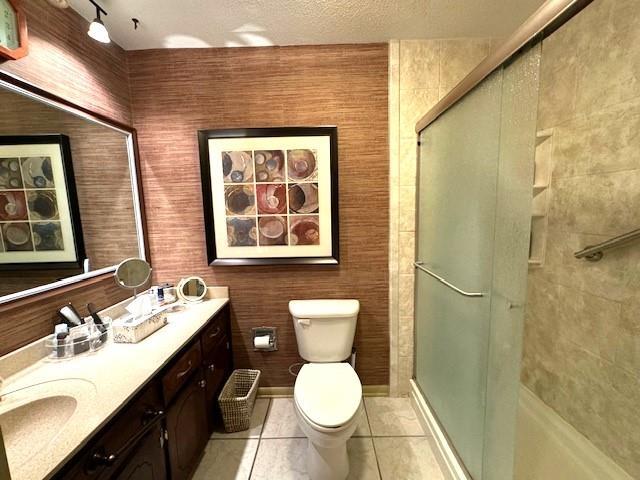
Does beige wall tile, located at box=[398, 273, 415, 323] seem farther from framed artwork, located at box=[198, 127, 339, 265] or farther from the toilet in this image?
framed artwork, located at box=[198, 127, 339, 265]

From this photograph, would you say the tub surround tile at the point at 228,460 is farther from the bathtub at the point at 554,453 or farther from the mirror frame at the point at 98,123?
the bathtub at the point at 554,453

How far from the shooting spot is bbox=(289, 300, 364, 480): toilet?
126 cm

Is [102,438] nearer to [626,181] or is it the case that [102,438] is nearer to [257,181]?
[257,181]

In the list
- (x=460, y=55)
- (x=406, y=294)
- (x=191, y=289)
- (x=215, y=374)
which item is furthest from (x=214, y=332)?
(x=460, y=55)

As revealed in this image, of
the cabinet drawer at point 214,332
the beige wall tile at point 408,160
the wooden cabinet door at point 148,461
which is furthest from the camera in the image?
the beige wall tile at point 408,160

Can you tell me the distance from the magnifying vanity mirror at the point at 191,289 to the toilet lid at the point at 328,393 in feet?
2.84

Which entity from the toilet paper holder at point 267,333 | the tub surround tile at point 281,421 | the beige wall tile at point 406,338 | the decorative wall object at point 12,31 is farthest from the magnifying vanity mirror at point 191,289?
the beige wall tile at point 406,338

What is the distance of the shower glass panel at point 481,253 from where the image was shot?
939 millimetres

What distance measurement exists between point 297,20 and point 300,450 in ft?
8.04

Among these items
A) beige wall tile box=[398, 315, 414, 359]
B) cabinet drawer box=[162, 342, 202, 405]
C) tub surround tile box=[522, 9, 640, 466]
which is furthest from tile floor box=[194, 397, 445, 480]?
tub surround tile box=[522, 9, 640, 466]

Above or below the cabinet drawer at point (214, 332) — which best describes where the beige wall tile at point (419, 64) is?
above

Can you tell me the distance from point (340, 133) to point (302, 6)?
0.67 meters

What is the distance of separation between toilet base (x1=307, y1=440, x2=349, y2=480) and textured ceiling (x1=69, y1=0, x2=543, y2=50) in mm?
2225

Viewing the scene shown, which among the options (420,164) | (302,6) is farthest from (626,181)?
(302,6)
